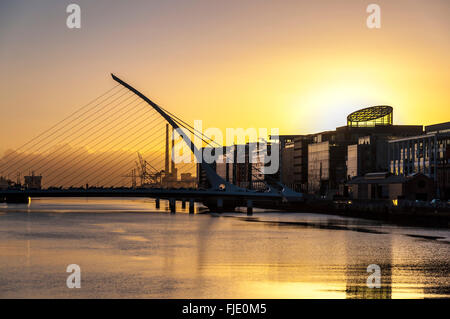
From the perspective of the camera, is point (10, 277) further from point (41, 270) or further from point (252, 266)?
point (252, 266)

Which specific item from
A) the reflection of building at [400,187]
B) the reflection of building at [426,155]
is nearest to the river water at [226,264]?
the reflection of building at [400,187]

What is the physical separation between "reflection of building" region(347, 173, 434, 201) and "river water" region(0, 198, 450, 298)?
2205 inches

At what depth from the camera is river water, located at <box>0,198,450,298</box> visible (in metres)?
35.0

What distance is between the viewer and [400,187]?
445 ft

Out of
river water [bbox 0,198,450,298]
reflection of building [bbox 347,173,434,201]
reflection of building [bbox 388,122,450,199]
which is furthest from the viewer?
reflection of building [bbox 388,122,450,199]

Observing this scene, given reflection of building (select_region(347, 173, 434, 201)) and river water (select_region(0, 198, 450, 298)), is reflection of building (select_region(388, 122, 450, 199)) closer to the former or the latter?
reflection of building (select_region(347, 173, 434, 201))

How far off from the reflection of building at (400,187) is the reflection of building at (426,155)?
32.7 ft

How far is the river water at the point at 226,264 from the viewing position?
3500 centimetres

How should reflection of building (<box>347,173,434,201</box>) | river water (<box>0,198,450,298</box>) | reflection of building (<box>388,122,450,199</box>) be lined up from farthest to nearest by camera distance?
reflection of building (<box>388,122,450,199</box>)
reflection of building (<box>347,173,434,201</box>)
river water (<box>0,198,450,298</box>)

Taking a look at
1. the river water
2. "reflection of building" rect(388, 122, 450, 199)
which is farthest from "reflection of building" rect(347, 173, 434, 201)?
the river water

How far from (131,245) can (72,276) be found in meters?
24.0

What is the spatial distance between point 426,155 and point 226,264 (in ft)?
441

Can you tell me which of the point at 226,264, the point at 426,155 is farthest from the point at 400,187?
the point at 226,264

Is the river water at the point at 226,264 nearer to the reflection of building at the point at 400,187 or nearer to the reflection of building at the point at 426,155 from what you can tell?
the reflection of building at the point at 400,187
